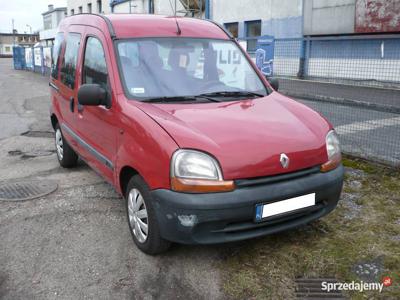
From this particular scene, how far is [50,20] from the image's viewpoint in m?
59.9

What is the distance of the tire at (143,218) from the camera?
10.5ft

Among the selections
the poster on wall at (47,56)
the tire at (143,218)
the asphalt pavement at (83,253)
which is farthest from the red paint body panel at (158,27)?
the poster on wall at (47,56)

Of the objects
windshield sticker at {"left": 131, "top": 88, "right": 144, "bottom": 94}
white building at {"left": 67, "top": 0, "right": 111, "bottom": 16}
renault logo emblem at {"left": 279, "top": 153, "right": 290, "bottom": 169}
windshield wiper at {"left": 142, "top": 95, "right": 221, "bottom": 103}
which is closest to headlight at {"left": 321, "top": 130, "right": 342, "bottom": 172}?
renault logo emblem at {"left": 279, "top": 153, "right": 290, "bottom": 169}

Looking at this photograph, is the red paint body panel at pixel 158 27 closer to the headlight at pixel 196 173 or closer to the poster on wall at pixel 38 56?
the headlight at pixel 196 173

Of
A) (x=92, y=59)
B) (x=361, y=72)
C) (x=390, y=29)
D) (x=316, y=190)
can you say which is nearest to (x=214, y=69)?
(x=92, y=59)

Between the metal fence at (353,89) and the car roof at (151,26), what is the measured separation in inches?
112

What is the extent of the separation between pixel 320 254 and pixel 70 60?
3.55m

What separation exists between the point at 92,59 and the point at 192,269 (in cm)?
237

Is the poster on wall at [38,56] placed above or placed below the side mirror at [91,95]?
above

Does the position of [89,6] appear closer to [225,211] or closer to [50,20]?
[50,20]

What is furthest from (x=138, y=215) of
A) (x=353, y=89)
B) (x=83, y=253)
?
(x=353, y=89)

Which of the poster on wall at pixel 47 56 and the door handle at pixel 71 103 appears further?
the poster on wall at pixel 47 56

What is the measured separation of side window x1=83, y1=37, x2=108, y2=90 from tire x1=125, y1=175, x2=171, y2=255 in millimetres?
1059

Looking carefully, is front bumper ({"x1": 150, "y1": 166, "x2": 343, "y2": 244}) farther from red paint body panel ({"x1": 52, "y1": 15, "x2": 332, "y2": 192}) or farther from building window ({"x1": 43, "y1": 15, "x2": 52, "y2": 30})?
building window ({"x1": 43, "y1": 15, "x2": 52, "y2": 30})
